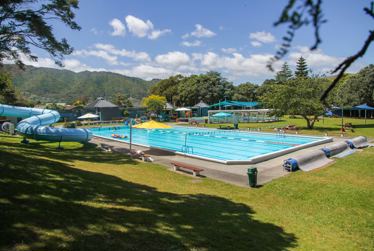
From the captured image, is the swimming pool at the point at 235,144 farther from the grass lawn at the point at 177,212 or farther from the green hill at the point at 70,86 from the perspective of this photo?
the green hill at the point at 70,86

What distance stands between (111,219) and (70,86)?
177717 mm

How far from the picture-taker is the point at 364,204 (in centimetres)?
903

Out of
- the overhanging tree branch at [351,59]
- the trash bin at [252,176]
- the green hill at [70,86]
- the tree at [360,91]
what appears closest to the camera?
the overhanging tree branch at [351,59]

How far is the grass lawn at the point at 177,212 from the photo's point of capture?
4863 mm

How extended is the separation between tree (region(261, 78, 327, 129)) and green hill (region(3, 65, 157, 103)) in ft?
422

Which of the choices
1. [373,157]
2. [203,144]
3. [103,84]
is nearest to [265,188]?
[373,157]

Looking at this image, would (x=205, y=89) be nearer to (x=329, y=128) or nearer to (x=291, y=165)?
(x=329, y=128)

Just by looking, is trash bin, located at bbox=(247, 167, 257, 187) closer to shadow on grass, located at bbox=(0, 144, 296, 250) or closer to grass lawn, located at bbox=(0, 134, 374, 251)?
grass lawn, located at bbox=(0, 134, 374, 251)

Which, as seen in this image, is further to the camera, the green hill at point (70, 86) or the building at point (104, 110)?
the green hill at point (70, 86)

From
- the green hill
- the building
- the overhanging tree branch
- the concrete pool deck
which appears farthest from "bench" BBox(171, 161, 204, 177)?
the green hill

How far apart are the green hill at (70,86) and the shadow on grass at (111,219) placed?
141 metres

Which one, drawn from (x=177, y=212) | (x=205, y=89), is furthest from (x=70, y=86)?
(x=177, y=212)

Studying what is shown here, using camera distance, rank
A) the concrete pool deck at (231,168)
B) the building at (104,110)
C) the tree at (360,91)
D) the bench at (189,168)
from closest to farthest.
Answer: the concrete pool deck at (231,168)
the bench at (189,168)
the tree at (360,91)
the building at (104,110)

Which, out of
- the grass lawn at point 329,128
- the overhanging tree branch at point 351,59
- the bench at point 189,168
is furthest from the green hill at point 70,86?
the overhanging tree branch at point 351,59
